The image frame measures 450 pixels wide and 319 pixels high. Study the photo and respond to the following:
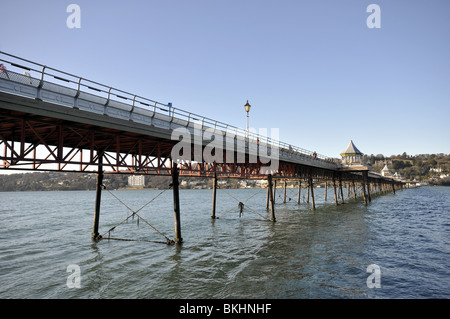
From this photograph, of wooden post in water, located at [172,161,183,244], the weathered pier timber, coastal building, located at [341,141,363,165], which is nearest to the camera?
the weathered pier timber

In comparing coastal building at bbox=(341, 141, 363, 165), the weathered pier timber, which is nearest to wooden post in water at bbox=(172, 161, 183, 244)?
the weathered pier timber

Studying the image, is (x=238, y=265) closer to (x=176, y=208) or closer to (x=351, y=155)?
(x=176, y=208)

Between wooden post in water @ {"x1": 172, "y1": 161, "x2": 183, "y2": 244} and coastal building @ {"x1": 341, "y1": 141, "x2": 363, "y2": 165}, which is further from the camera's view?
coastal building @ {"x1": 341, "y1": 141, "x2": 363, "y2": 165}

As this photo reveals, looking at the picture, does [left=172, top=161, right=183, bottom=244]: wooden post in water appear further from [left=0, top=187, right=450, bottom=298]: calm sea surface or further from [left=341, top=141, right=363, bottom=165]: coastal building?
[left=341, top=141, right=363, bottom=165]: coastal building

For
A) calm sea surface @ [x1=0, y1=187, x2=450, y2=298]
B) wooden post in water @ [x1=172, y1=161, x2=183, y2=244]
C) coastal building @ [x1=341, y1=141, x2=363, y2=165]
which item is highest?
coastal building @ [x1=341, y1=141, x2=363, y2=165]

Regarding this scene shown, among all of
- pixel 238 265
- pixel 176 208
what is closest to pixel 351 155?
pixel 176 208

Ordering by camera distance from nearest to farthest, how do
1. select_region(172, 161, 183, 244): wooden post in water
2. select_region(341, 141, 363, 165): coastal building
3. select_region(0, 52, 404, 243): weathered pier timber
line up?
select_region(0, 52, 404, 243): weathered pier timber, select_region(172, 161, 183, 244): wooden post in water, select_region(341, 141, 363, 165): coastal building

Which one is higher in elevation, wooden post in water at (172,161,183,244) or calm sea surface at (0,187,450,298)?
wooden post in water at (172,161,183,244)

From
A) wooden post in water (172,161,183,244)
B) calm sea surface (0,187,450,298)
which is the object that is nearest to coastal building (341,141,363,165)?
calm sea surface (0,187,450,298)

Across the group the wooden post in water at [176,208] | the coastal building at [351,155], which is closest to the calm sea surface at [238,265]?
the wooden post in water at [176,208]

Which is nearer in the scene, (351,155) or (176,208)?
(176,208)
